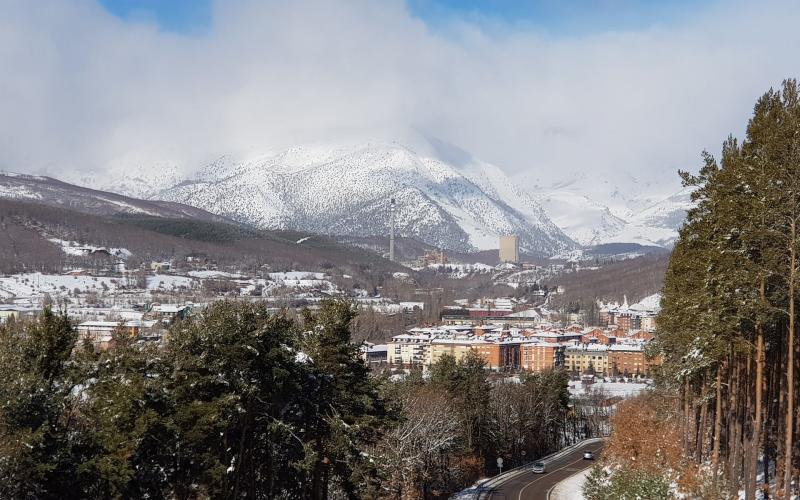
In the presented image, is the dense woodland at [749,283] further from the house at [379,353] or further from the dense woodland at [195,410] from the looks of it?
the house at [379,353]

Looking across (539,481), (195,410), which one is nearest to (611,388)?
(539,481)

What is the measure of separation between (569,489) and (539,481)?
18.8ft

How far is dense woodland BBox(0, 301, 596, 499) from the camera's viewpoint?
22234mm

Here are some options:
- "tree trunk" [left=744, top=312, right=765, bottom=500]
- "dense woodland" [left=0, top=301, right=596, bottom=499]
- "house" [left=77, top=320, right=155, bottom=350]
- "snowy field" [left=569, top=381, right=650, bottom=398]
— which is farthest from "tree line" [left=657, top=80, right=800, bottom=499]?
"snowy field" [left=569, top=381, right=650, bottom=398]

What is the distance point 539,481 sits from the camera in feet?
170

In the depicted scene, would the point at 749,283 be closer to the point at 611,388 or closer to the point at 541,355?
the point at 611,388

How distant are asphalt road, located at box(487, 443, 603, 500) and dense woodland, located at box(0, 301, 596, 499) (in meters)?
13.1

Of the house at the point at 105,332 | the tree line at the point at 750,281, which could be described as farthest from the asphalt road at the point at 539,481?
the house at the point at 105,332

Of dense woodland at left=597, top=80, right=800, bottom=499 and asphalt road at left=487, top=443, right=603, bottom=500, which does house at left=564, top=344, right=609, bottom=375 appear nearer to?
asphalt road at left=487, top=443, right=603, bottom=500

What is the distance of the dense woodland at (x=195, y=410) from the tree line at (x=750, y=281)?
10731 mm

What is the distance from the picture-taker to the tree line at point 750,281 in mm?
22016

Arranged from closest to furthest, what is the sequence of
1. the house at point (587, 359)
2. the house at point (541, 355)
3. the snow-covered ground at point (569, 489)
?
the snow-covered ground at point (569, 489), the house at point (541, 355), the house at point (587, 359)

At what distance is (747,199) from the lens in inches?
915

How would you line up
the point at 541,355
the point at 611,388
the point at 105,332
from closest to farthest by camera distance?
the point at 611,388 → the point at 105,332 → the point at 541,355
